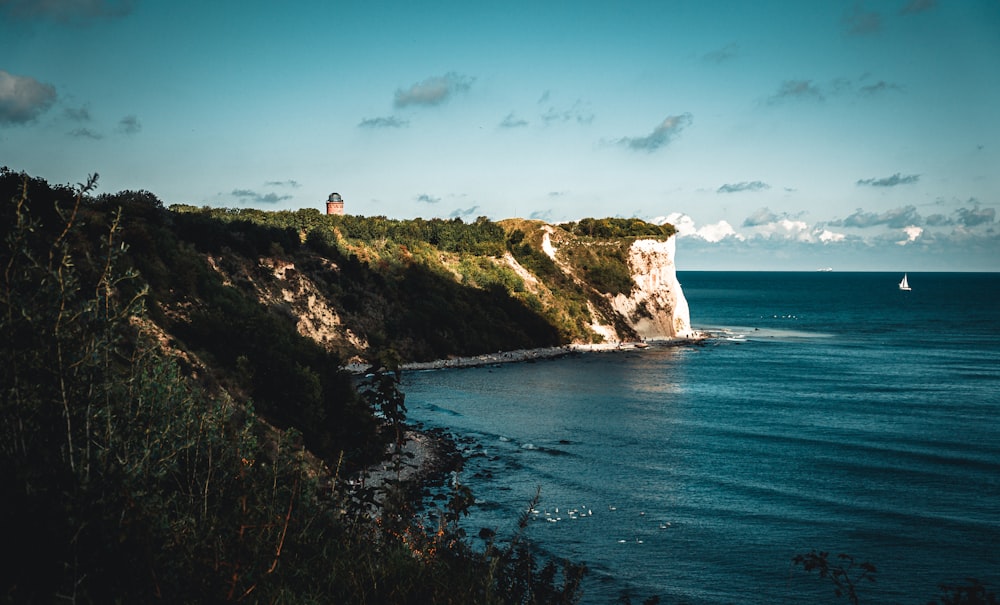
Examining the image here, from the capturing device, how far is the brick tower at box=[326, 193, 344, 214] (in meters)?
100

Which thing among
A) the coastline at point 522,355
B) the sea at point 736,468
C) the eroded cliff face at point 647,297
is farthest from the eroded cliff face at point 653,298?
the sea at point 736,468

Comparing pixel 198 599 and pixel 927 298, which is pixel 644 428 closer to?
pixel 198 599

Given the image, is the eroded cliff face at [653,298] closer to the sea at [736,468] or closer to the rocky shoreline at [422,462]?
the sea at [736,468]

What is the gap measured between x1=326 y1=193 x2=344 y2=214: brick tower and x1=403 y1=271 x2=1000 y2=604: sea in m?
43.4

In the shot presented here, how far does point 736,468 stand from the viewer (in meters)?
34.4

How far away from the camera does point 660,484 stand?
104 feet

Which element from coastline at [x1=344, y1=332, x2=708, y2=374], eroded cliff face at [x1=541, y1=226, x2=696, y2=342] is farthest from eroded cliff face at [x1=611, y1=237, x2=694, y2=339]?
coastline at [x1=344, y1=332, x2=708, y2=374]

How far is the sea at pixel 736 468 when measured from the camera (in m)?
22.3

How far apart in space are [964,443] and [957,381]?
1068 inches

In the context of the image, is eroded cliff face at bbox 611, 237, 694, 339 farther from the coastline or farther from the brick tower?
the brick tower

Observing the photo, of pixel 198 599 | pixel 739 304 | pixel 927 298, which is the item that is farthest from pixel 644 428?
pixel 927 298

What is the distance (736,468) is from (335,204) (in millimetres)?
78664

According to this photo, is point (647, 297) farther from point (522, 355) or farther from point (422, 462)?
point (422, 462)

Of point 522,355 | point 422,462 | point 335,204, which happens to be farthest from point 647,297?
point 422,462
